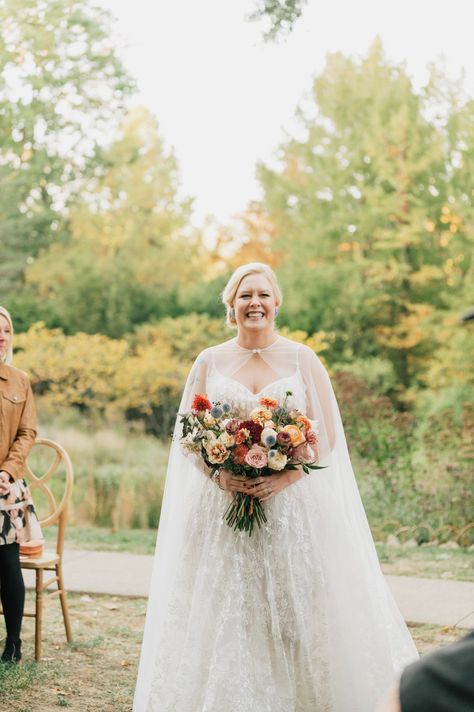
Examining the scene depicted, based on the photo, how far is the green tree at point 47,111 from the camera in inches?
616

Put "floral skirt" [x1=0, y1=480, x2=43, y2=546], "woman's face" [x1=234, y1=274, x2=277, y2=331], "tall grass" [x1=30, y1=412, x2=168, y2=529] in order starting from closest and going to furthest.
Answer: "woman's face" [x1=234, y1=274, x2=277, y2=331]
"floral skirt" [x1=0, y1=480, x2=43, y2=546]
"tall grass" [x1=30, y1=412, x2=168, y2=529]

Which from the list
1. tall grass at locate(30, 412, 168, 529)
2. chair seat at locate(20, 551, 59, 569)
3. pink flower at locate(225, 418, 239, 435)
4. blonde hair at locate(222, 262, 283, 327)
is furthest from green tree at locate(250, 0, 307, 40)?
tall grass at locate(30, 412, 168, 529)

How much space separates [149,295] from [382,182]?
479cm

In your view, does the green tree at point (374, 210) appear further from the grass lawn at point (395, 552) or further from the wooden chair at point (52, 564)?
the wooden chair at point (52, 564)

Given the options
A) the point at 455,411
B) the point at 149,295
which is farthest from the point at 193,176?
the point at 455,411

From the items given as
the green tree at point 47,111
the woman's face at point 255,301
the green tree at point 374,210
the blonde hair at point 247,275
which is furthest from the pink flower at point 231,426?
the green tree at point 47,111

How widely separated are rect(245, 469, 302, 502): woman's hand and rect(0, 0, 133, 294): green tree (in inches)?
516

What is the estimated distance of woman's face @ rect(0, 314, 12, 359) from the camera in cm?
479

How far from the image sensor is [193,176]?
640 inches

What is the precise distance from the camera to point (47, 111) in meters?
16.6

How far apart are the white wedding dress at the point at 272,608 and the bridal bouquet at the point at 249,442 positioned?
0.39 feet

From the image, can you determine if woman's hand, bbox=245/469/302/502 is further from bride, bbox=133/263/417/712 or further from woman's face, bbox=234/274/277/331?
woman's face, bbox=234/274/277/331

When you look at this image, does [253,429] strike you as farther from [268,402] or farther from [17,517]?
[17,517]

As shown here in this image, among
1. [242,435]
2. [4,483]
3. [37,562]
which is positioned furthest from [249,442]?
[37,562]
